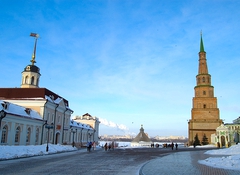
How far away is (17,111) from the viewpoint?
2809 cm

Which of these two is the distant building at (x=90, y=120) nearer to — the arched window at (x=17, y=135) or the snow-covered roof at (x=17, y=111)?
the snow-covered roof at (x=17, y=111)

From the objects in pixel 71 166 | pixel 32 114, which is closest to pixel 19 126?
pixel 32 114

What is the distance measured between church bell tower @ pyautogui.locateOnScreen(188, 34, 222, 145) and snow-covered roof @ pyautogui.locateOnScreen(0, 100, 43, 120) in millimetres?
47057

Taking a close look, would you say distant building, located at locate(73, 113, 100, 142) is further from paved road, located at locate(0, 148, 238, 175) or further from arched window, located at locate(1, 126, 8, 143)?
paved road, located at locate(0, 148, 238, 175)

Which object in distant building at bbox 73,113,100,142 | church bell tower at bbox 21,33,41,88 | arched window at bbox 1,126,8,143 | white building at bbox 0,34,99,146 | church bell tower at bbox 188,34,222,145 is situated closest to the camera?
arched window at bbox 1,126,8,143

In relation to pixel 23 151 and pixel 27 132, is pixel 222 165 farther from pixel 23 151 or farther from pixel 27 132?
pixel 27 132

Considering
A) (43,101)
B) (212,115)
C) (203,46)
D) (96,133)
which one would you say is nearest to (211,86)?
(212,115)

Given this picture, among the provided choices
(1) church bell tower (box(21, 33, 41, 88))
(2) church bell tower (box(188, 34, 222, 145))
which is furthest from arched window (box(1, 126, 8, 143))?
(2) church bell tower (box(188, 34, 222, 145))

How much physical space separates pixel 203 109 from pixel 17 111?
5486 centimetres

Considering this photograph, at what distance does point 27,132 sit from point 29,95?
698 centimetres

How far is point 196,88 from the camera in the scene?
71.9m

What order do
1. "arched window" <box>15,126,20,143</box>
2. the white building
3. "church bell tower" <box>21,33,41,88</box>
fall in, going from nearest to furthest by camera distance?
1. the white building
2. "arched window" <box>15,126,20,143</box>
3. "church bell tower" <box>21,33,41,88</box>

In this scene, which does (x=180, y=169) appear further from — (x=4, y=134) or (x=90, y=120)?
(x=90, y=120)

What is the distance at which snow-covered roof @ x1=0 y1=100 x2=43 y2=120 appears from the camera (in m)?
25.5
